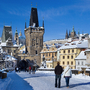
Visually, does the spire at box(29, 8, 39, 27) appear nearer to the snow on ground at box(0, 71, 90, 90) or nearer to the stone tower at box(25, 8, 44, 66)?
the stone tower at box(25, 8, 44, 66)

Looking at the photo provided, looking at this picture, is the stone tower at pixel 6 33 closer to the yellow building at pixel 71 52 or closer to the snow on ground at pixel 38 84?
the yellow building at pixel 71 52

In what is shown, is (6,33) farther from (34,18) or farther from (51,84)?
(51,84)

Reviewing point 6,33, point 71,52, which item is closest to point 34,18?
point 6,33

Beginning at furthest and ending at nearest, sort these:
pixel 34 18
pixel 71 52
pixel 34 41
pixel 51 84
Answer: pixel 34 18, pixel 34 41, pixel 71 52, pixel 51 84

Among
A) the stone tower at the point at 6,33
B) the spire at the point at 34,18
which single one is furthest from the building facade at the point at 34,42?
the stone tower at the point at 6,33

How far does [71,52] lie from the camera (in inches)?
2256

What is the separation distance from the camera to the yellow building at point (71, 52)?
2216 inches

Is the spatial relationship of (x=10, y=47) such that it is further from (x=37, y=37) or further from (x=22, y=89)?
(x=22, y=89)

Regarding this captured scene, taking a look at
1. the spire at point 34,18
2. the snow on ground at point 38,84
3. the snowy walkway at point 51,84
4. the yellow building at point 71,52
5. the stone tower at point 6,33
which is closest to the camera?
the snowy walkway at point 51,84

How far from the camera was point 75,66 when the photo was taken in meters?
54.5

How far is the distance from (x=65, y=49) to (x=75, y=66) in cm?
753

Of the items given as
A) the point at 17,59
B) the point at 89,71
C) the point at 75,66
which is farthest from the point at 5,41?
the point at 89,71

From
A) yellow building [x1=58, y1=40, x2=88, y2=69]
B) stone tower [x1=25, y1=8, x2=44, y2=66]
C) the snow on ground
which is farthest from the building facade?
the snow on ground

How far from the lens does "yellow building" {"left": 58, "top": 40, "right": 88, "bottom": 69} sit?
56281 millimetres
